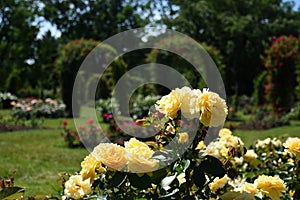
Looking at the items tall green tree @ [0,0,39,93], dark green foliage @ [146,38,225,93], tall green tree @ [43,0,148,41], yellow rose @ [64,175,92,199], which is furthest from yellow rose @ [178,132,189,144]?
tall green tree @ [43,0,148,41]

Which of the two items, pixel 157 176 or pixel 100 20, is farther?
pixel 100 20

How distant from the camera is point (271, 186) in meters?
1.67

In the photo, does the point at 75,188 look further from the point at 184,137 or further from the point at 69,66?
the point at 69,66

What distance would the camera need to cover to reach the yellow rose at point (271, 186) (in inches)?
65.5

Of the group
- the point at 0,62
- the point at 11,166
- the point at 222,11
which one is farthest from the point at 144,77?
the point at 222,11

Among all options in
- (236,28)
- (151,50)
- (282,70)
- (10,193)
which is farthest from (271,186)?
(236,28)

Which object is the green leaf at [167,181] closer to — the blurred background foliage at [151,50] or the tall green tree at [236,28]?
the blurred background foliage at [151,50]

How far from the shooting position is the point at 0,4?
1548 cm

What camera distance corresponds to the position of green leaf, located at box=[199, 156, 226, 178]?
1.33 meters

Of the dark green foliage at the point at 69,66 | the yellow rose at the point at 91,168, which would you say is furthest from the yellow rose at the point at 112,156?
the dark green foliage at the point at 69,66

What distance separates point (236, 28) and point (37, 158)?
20.9 metres

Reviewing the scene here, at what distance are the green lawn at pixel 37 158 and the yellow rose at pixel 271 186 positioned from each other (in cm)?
232

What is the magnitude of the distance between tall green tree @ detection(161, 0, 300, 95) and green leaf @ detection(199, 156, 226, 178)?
914 inches

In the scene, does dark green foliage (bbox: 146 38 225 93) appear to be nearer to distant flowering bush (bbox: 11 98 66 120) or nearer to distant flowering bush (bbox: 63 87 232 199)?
distant flowering bush (bbox: 11 98 66 120)
